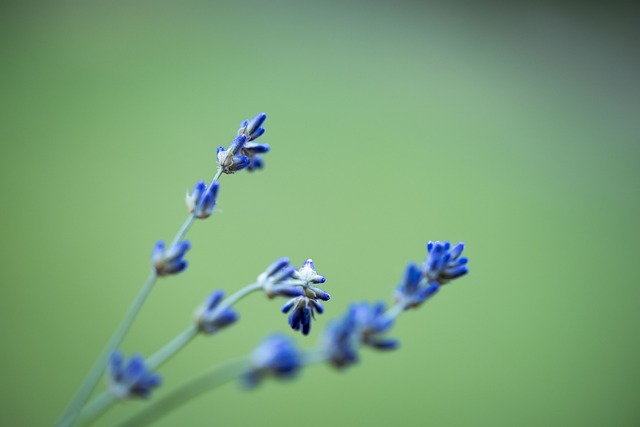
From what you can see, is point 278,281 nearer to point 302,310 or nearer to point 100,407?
point 302,310

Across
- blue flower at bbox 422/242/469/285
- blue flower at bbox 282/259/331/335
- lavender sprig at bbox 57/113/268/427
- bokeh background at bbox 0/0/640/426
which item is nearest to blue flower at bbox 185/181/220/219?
lavender sprig at bbox 57/113/268/427

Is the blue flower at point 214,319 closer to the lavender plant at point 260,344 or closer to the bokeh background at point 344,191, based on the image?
the lavender plant at point 260,344

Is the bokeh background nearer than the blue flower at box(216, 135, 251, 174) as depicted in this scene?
No

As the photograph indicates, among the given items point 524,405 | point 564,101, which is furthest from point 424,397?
point 564,101

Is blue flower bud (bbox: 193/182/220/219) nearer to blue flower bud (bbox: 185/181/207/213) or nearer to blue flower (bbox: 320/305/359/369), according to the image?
blue flower bud (bbox: 185/181/207/213)

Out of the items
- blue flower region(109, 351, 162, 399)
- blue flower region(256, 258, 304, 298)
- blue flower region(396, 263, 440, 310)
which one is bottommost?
blue flower region(109, 351, 162, 399)

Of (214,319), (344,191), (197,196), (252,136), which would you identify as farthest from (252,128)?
(344,191)

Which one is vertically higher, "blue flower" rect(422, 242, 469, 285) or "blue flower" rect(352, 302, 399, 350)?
"blue flower" rect(422, 242, 469, 285)
